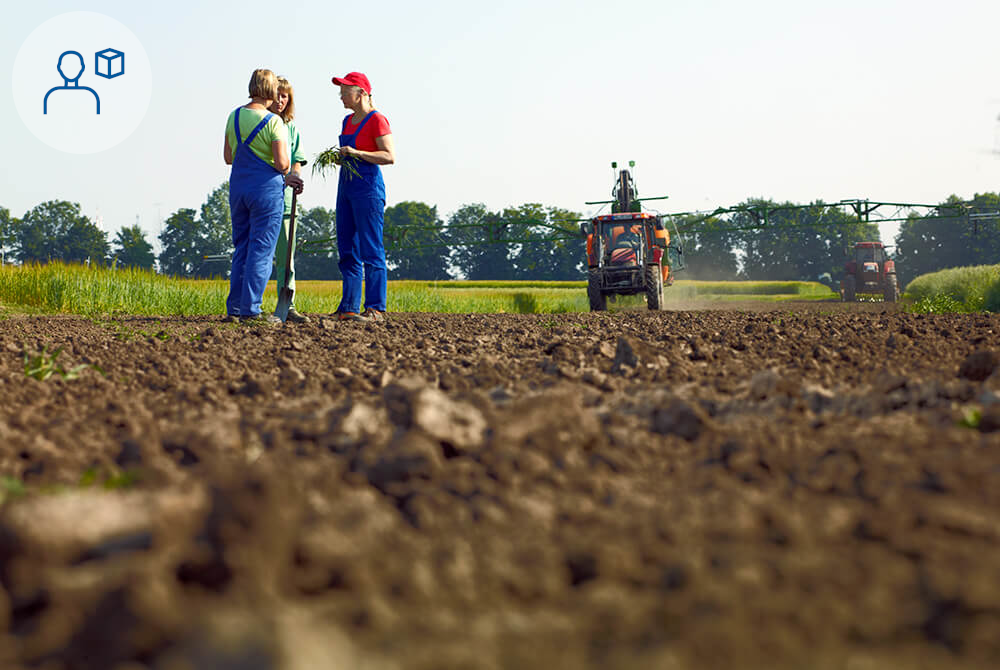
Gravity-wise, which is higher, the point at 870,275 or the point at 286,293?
the point at 870,275

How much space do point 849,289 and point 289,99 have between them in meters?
27.3

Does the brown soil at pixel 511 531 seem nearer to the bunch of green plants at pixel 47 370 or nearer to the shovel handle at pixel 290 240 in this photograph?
the bunch of green plants at pixel 47 370

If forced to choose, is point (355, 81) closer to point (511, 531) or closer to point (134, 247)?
point (511, 531)

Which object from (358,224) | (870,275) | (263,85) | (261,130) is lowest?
(870,275)

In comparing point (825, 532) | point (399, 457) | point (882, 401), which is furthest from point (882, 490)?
point (882, 401)

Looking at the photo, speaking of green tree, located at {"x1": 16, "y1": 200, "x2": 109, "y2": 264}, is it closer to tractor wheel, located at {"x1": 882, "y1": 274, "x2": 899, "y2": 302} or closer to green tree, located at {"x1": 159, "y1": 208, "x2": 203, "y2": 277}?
green tree, located at {"x1": 159, "y1": 208, "x2": 203, "y2": 277}

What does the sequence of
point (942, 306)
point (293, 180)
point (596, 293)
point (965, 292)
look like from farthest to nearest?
point (596, 293), point (965, 292), point (942, 306), point (293, 180)

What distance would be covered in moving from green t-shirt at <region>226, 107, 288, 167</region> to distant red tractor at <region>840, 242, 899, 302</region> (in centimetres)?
2711

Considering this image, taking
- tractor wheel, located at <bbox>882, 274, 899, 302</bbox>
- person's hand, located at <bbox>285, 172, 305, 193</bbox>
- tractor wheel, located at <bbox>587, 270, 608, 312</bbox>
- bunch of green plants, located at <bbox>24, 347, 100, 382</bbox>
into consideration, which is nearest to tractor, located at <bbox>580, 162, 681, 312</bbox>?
tractor wheel, located at <bbox>587, 270, 608, 312</bbox>

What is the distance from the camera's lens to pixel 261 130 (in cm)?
668

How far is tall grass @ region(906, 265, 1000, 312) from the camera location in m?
13.2

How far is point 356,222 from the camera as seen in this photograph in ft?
24.5

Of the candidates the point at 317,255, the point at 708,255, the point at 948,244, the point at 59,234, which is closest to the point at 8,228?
the point at 59,234

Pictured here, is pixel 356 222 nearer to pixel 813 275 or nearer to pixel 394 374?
pixel 394 374
